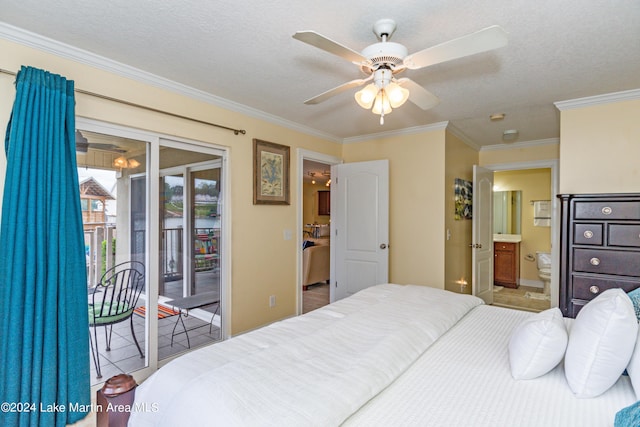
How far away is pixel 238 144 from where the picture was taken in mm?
3279

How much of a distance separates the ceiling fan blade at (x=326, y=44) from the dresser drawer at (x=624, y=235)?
235cm

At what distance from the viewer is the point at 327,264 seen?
5.98 metres

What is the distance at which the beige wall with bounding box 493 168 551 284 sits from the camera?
5816 millimetres

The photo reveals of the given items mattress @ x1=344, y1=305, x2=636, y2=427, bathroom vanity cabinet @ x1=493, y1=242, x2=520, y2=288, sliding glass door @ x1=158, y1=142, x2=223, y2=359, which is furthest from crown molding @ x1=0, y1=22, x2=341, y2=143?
bathroom vanity cabinet @ x1=493, y1=242, x2=520, y2=288

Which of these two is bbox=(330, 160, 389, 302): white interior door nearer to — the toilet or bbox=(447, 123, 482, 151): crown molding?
bbox=(447, 123, 482, 151): crown molding

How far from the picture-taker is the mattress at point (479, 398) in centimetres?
106

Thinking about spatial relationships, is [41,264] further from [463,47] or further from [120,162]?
[463,47]

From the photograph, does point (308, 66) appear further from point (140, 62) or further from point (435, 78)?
point (140, 62)

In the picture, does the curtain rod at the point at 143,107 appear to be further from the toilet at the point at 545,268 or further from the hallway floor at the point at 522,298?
the toilet at the point at 545,268

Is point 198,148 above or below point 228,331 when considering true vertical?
above

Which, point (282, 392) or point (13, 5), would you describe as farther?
point (13, 5)

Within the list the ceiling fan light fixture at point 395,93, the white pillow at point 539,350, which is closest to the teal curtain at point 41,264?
the ceiling fan light fixture at point 395,93

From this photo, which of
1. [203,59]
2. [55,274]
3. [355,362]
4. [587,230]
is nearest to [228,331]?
[55,274]

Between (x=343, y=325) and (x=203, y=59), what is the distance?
79.8 inches
